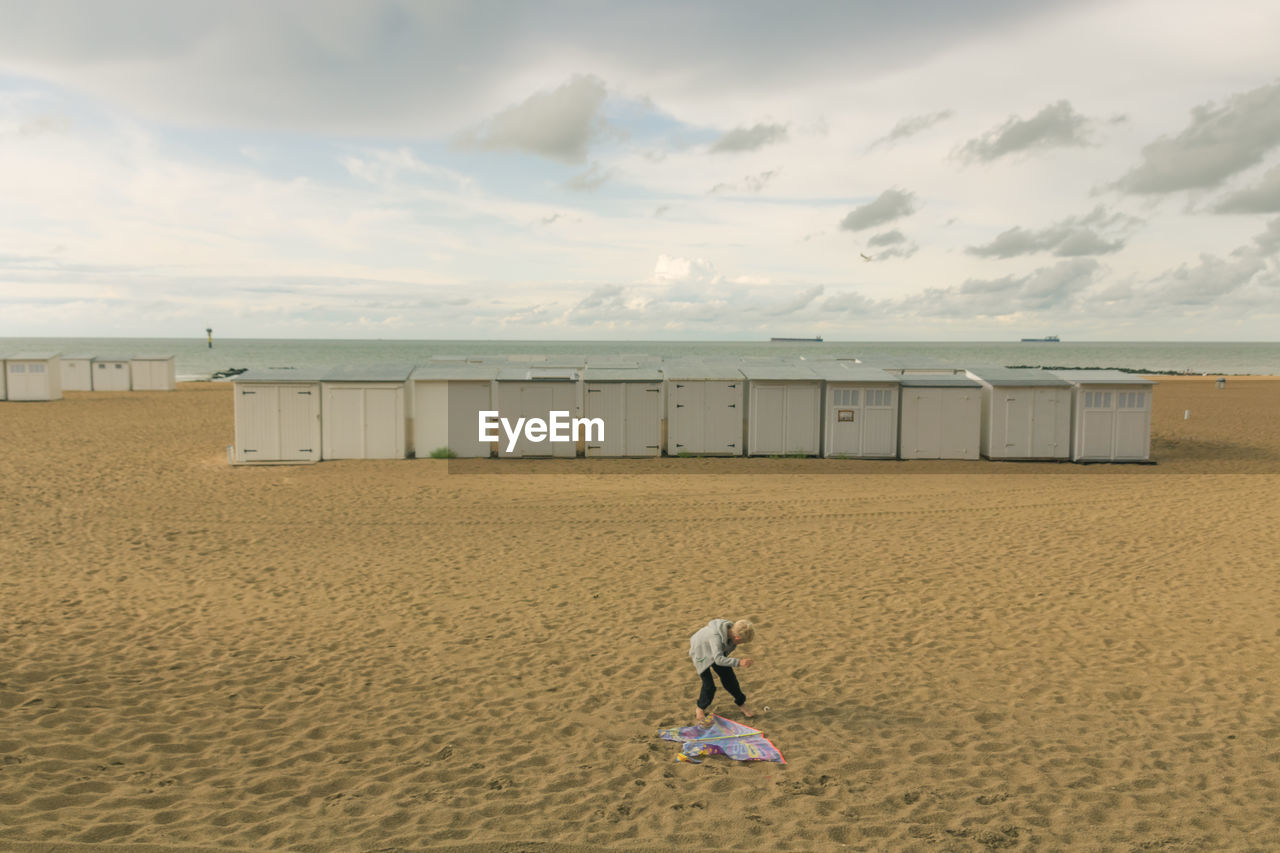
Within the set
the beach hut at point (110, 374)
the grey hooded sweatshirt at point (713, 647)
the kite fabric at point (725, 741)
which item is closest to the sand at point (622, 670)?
the kite fabric at point (725, 741)

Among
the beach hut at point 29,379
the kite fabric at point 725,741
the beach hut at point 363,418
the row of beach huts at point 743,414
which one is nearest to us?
the kite fabric at point 725,741

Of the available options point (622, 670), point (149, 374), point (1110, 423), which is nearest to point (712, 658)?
point (622, 670)

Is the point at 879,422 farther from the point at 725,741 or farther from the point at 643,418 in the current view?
the point at 725,741

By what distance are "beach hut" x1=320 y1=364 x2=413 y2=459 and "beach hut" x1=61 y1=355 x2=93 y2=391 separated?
102 feet

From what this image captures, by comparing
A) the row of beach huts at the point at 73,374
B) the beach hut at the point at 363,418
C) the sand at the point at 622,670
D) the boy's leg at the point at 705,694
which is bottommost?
the sand at the point at 622,670

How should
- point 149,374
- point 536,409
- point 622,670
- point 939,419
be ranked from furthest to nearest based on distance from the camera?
point 149,374, point 939,419, point 536,409, point 622,670

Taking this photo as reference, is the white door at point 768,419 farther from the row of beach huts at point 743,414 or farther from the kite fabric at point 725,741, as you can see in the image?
the kite fabric at point 725,741

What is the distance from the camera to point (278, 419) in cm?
2089

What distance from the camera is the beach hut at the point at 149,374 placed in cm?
4488

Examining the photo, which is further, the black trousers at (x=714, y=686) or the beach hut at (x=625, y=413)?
the beach hut at (x=625, y=413)

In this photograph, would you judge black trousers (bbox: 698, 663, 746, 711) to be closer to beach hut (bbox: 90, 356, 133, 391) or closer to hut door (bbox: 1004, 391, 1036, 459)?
hut door (bbox: 1004, 391, 1036, 459)

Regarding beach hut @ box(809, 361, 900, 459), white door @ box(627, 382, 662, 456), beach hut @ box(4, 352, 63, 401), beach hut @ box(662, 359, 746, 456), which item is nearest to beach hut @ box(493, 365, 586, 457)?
white door @ box(627, 382, 662, 456)

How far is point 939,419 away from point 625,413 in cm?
832

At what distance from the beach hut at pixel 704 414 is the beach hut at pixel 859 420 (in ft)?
7.78
